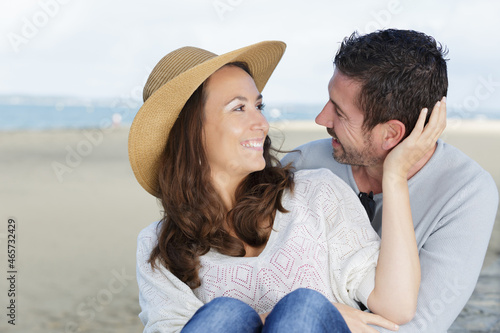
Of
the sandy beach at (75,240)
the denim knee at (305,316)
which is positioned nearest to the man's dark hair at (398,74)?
the sandy beach at (75,240)

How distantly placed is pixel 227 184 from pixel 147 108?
0.48 m

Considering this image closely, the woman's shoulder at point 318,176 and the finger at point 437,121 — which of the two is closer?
the finger at point 437,121

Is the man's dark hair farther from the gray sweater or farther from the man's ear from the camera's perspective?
the gray sweater

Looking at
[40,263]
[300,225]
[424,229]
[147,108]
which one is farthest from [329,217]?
[40,263]

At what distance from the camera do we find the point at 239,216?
2338mm

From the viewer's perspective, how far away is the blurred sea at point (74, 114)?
20.8m

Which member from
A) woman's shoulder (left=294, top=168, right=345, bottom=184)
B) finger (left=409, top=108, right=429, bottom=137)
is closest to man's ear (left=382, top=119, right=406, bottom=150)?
finger (left=409, top=108, right=429, bottom=137)

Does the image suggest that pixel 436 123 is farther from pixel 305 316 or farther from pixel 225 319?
pixel 225 319

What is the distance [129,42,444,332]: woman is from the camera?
2031 mm

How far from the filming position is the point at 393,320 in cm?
198

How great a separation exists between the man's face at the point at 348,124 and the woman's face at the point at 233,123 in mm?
358

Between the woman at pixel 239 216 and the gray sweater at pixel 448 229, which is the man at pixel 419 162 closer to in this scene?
Answer: the gray sweater at pixel 448 229

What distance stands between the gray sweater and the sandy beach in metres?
0.76

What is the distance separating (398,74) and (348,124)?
0.30m
